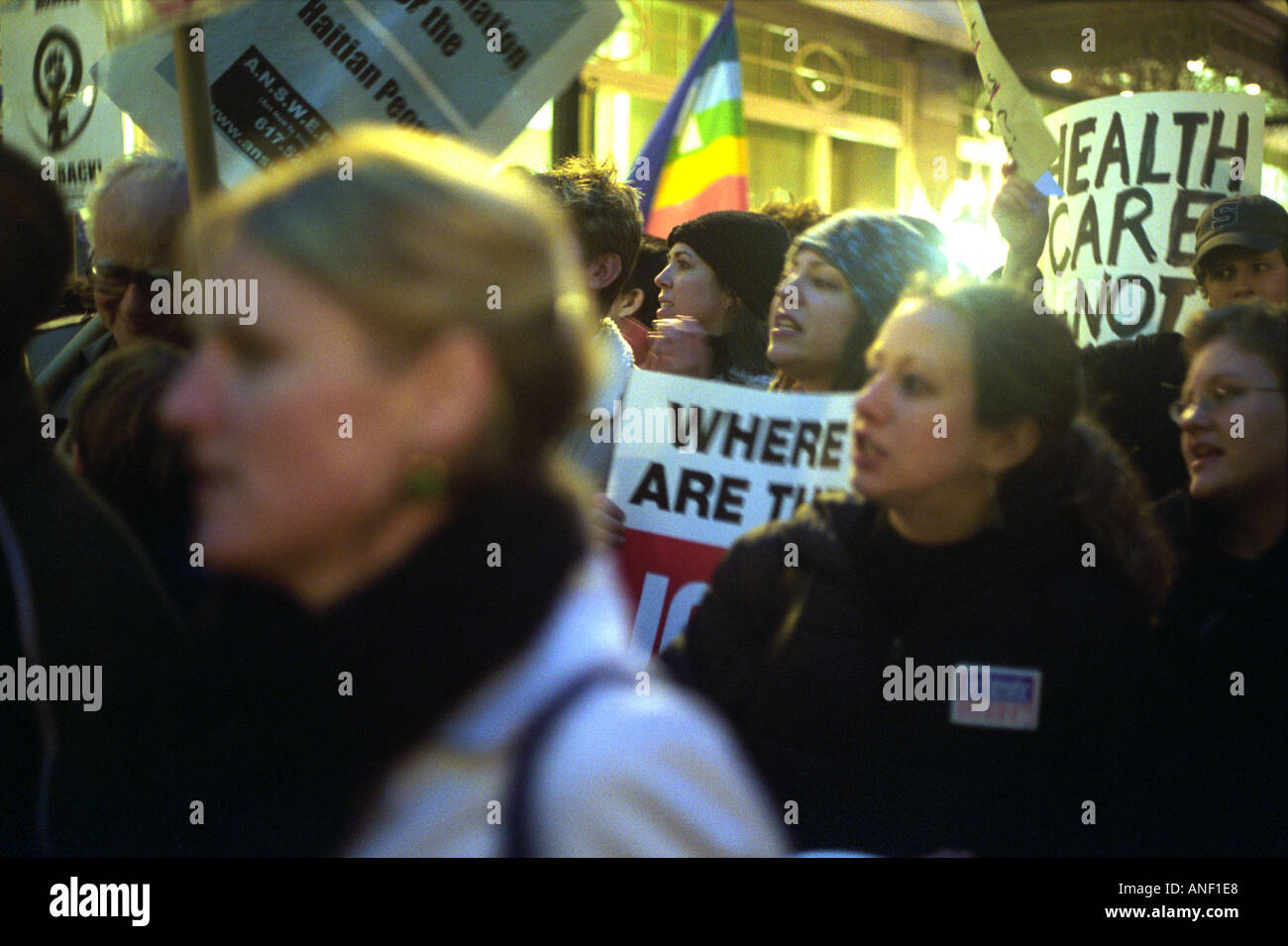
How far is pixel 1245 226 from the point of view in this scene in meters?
3.62

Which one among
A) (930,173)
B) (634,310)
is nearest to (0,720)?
(634,310)

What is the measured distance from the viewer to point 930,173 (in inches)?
479

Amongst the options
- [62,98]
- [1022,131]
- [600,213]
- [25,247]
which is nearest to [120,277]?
[25,247]

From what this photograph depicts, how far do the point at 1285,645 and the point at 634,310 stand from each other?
2.42 m

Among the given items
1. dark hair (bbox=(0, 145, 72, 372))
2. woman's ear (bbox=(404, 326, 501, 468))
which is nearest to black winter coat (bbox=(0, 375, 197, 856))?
dark hair (bbox=(0, 145, 72, 372))

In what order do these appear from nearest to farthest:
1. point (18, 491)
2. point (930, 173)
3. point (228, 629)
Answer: point (228, 629) < point (18, 491) < point (930, 173)

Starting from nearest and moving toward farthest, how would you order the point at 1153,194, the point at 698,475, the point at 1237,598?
1. the point at 1237,598
2. the point at 698,475
3. the point at 1153,194

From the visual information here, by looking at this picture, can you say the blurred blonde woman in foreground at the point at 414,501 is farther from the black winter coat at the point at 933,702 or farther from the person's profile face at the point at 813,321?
the person's profile face at the point at 813,321

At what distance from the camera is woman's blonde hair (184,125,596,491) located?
119 cm

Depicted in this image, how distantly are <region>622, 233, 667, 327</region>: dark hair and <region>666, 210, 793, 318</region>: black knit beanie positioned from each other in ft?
2.03

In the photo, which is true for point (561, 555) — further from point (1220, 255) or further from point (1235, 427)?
point (1220, 255)

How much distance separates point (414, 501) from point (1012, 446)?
121 centimetres

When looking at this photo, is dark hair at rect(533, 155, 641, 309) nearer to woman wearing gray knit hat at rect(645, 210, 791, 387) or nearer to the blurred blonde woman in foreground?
woman wearing gray knit hat at rect(645, 210, 791, 387)
